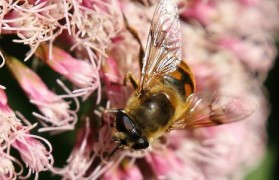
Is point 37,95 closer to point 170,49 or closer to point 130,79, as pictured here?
point 130,79

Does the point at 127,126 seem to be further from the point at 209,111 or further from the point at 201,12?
the point at 201,12

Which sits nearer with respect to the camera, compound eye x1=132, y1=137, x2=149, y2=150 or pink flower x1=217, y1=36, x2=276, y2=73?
compound eye x1=132, y1=137, x2=149, y2=150

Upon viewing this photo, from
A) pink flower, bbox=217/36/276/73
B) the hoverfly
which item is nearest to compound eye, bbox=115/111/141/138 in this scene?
the hoverfly

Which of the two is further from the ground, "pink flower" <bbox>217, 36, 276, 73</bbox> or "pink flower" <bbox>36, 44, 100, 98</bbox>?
"pink flower" <bbox>36, 44, 100, 98</bbox>

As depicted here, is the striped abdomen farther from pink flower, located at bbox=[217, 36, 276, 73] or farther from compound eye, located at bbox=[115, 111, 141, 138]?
pink flower, located at bbox=[217, 36, 276, 73]

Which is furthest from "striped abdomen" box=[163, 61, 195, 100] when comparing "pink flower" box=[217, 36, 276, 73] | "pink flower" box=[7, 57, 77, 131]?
"pink flower" box=[217, 36, 276, 73]

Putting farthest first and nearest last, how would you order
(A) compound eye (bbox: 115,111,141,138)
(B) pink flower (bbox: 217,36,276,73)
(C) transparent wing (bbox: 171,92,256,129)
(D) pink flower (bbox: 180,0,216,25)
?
1. (B) pink flower (bbox: 217,36,276,73)
2. (D) pink flower (bbox: 180,0,216,25)
3. (C) transparent wing (bbox: 171,92,256,129)
4. (A) compound eye (bbox: 115,111,141,138)

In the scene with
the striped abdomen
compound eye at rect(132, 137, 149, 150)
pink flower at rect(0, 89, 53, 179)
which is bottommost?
compound eye at rect(132, 137, 149, 150)

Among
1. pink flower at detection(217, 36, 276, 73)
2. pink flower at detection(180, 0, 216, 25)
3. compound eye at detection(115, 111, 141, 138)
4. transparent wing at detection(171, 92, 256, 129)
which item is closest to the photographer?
compound eye at detection(115, 111, 141, 138)
